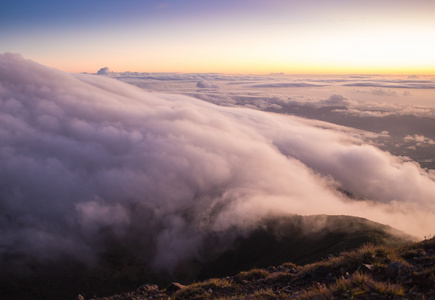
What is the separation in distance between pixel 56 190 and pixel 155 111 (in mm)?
87465

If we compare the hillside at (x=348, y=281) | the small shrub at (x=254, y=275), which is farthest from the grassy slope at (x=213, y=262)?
the hillside at (x=348, y=281)

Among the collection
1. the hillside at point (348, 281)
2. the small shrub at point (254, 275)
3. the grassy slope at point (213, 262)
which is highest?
the hillside at point (348, 281)

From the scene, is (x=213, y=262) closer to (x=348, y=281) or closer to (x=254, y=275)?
(x=254, y=275)

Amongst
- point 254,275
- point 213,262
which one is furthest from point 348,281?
point 213,262

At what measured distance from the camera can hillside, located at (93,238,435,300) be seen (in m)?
6.23

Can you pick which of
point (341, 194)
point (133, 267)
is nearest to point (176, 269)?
point (133, 267)

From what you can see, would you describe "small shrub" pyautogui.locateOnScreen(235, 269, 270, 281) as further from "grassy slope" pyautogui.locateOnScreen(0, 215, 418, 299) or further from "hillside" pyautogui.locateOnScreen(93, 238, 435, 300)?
"grassy slope" pyautogui.locateOnScreen(0, 215, 418, 299)

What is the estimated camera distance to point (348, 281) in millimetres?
6793

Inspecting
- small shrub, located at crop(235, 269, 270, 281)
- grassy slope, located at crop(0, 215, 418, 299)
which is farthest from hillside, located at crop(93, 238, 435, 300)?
grassy slope, located at crop(0, 215, 418, 299)

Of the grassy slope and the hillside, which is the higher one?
the hillside

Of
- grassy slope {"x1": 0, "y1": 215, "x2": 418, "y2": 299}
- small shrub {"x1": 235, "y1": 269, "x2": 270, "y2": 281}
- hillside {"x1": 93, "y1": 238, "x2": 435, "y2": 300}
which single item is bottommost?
grassy slope {"x1": 0, "y1": 215, "x2": 418, "y2": 299}

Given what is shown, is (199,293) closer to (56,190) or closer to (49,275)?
(49,275)

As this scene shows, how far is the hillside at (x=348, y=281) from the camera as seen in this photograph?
245 inches

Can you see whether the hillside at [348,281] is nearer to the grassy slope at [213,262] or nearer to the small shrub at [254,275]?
the small shrub at [254,275]
